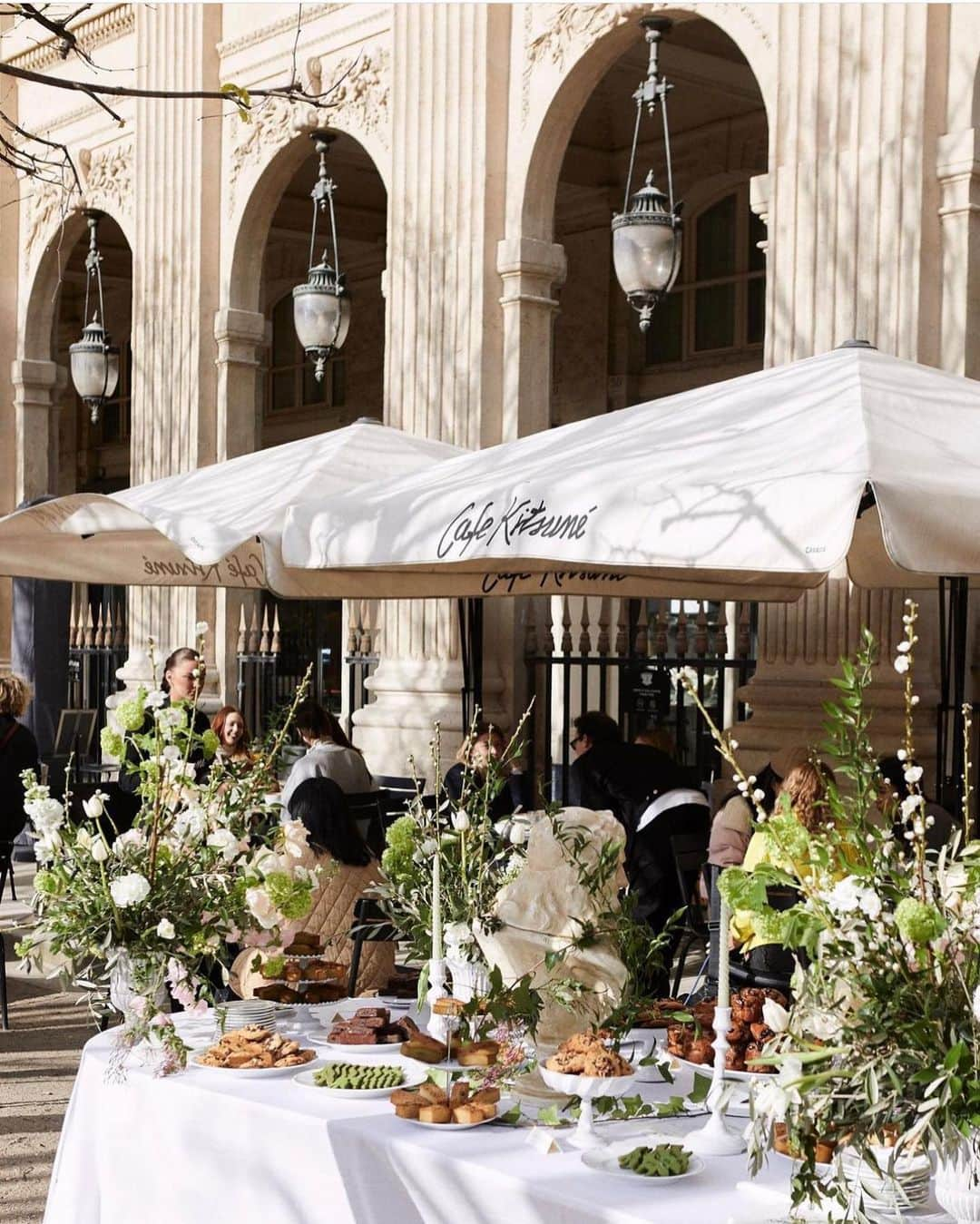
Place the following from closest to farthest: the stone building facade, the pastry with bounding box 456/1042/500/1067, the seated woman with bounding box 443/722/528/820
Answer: the pastry with bounding box 456/1042/500/1067 → the seated woman with bounding box 443/722/528/820 → the stone building facade

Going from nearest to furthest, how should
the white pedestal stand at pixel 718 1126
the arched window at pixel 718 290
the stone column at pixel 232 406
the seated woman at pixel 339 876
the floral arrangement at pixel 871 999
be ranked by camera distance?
the floral arrangement at pixel 871 999, the white pedestal stand at pixel 718 1126, the seated woman at pixel 339 876, the stone column at pixel 232 406, the arched window at pixel 718 290

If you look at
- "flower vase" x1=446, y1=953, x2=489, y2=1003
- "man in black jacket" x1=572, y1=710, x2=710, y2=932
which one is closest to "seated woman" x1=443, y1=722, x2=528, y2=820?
"man in black jacket" x1=572, y1=710, x2=710, y2=932

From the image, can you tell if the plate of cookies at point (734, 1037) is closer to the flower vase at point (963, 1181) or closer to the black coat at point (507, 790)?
the flower vase at point (963, 1181)

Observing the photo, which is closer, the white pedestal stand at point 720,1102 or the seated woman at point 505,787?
the white pedestal stand at point 720,1102

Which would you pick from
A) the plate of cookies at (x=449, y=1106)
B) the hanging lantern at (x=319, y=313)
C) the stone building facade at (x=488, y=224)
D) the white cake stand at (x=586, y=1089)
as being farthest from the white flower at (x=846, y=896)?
the hanging lantern at (x=319, y=313)

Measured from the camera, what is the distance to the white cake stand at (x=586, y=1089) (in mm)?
3509

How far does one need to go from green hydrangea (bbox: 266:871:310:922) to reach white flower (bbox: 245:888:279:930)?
0.8 inches

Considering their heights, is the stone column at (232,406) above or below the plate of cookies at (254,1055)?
above

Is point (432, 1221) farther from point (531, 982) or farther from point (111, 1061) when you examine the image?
point (111, 1061)

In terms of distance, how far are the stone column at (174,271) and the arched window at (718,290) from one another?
19.1ft

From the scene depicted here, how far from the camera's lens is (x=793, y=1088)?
2.67m

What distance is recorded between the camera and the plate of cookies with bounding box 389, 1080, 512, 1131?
3.62 metres

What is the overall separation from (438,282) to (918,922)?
32.5 feet

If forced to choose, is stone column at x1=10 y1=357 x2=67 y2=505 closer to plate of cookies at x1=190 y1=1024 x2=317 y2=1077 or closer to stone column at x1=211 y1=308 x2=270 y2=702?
stone column at x1=211 y1=308 x2=270 y2=702
